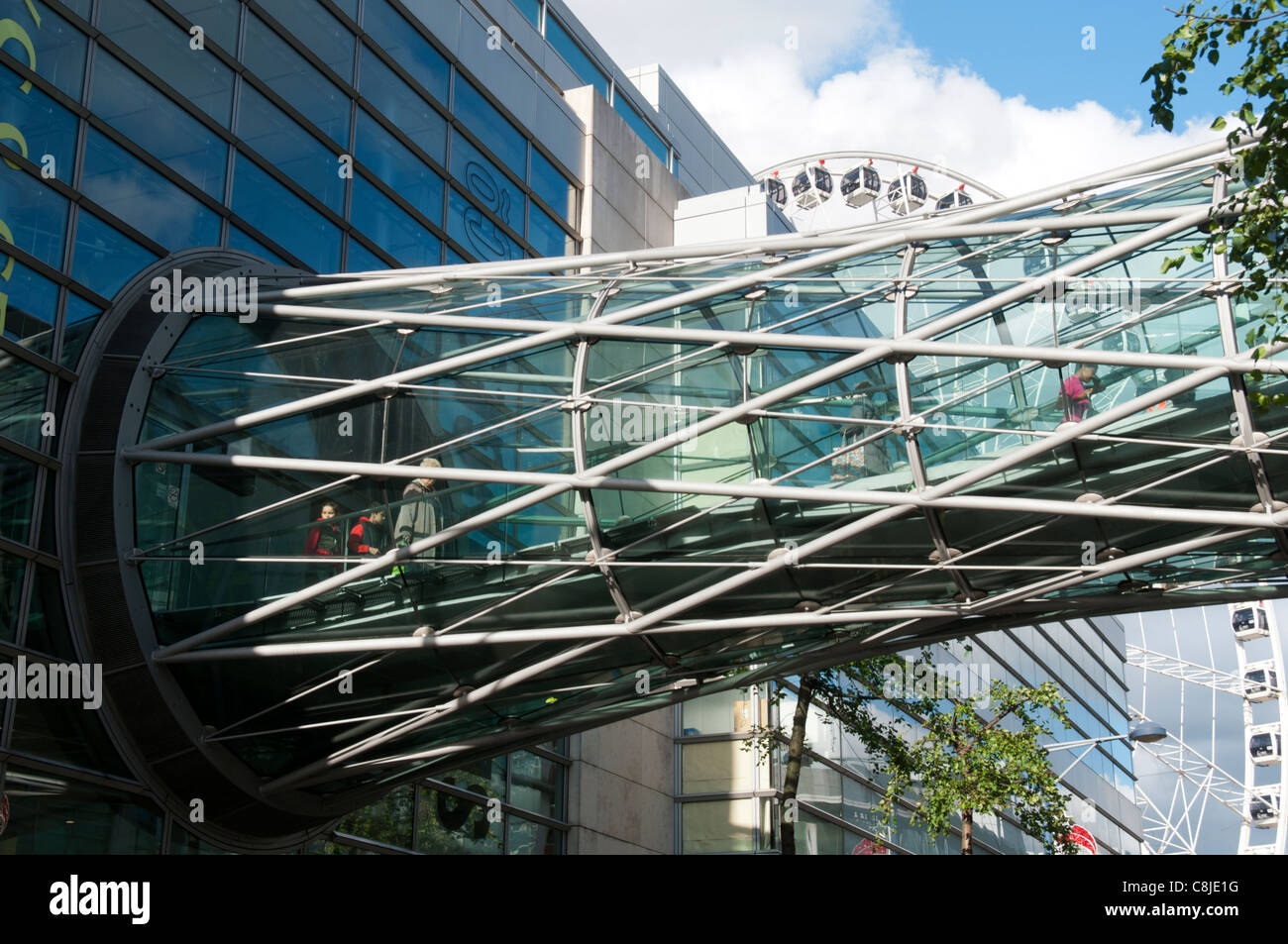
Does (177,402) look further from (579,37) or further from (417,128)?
(579,37)

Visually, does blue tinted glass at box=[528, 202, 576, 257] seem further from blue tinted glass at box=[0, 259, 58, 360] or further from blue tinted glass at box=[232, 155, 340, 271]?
blue tinted glass at box=[0, 259, 58, 360]

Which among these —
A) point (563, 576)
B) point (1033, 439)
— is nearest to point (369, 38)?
point (563, 576)

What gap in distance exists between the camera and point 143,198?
17.2m

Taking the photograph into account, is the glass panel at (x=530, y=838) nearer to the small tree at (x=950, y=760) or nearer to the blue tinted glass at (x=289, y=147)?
the small tree at (x=950, y=760)

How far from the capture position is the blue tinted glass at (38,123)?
1544 cm

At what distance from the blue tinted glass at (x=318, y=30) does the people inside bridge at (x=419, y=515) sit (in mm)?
8269

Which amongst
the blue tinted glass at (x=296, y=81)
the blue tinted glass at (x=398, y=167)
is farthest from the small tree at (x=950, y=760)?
the blue tinted glass at (x=296, y=81)

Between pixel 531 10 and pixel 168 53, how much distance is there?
41.4ft

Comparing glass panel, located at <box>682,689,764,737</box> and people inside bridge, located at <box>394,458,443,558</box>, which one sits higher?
people inside bridge, located at <box>394,458,443,558</box>

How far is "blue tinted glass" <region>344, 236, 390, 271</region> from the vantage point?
68.9ft

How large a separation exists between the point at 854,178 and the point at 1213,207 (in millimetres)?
33052

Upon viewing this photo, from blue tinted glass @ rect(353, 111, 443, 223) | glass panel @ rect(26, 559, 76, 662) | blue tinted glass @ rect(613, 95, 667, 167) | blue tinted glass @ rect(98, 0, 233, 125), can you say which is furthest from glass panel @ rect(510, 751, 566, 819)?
blue tinted glass @ rect(613, 95, 667, 167)

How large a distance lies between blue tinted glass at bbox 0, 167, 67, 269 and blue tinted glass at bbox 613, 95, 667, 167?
1752cm

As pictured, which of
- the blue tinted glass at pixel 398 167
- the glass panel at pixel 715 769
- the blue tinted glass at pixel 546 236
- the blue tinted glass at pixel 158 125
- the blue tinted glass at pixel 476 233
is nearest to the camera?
the blue tinted glass at pixel 158 125
